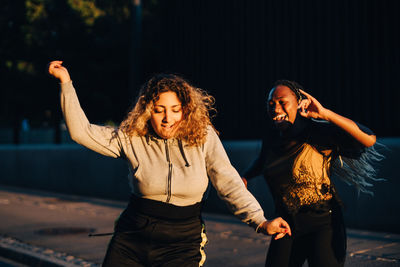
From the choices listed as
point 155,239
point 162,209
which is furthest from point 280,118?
point 155,239

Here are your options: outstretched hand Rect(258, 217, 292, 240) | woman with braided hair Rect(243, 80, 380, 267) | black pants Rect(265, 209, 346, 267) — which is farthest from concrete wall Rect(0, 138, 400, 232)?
outstretched hand Rect(258, 217, 292, 240)

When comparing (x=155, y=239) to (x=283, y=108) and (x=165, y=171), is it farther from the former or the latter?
(x=283, y=108)

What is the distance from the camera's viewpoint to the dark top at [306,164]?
3348mm

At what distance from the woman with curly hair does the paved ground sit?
3.26 meters

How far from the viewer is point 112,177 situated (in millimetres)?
12391

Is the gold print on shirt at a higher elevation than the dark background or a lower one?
lower

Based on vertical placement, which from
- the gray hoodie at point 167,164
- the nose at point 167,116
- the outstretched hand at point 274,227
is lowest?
the outstretched hand at point 274,227

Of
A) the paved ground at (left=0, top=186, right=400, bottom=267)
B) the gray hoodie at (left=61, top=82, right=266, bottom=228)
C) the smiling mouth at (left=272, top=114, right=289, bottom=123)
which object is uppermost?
the smiling mouth at (left=272, top=114, right=289, bottom=123)

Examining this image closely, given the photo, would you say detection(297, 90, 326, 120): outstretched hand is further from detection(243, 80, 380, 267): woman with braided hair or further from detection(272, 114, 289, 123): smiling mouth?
detection(272, 114, 289, 123): smiling mouth

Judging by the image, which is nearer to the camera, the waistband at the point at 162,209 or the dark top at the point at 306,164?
the waistband at the point at 162,209

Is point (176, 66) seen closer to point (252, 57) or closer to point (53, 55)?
point (252, 57)

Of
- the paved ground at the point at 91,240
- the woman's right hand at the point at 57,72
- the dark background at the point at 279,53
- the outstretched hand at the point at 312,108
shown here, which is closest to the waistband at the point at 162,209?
the woman's right hand at the point at 57,72

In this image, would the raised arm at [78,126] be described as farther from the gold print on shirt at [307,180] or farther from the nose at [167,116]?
the gold print on shirt at [307,180]

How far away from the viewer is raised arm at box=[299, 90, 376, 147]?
3.13 meters
